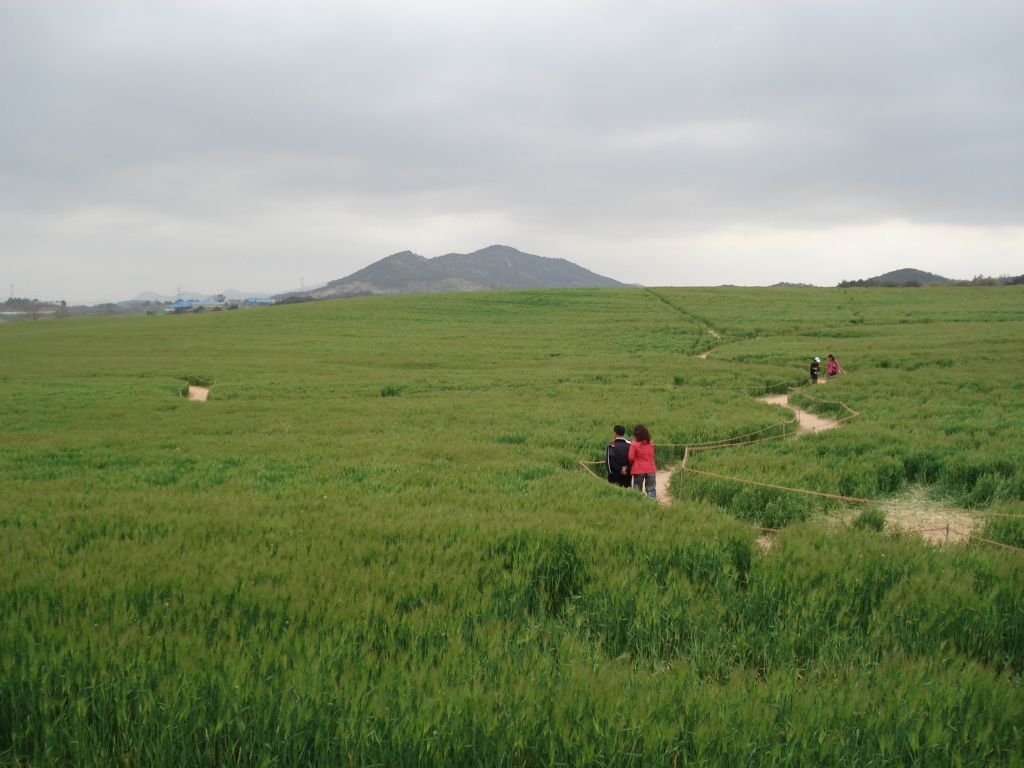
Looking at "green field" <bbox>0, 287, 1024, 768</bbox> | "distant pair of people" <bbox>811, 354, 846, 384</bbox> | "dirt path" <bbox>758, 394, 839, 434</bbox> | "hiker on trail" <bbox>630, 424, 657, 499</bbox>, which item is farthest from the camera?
"distant pair of people" <bbox>811, 354, 846, 384</bbox>

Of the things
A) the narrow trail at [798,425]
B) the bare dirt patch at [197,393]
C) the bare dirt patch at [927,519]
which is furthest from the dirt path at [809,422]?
the bare dirt patch at [197,393]

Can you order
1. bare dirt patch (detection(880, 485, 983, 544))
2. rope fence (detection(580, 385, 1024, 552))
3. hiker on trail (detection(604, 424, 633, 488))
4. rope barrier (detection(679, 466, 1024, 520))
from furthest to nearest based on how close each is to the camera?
hiker on trail (detection(604, 424, 633, 488))
rope barrier (detection(679, 466, 1024, 520))
bare dirt patch (detection(880, 485, 983, 544))
rope fence (detection(580, 385, 1024, 552))

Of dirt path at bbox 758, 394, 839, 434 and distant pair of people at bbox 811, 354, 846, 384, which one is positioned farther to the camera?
distant pair of people at bbox 811, 354, 846, 384

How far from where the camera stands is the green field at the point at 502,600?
373cm

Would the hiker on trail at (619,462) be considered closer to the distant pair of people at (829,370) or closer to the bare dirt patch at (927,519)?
the bare dirt patch at (927,519)

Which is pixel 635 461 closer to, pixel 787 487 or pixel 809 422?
pixel 787 487

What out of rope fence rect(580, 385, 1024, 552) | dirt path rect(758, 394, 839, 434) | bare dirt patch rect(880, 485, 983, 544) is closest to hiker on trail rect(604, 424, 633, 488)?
rope fence rect(580, 385, 1024, 552)

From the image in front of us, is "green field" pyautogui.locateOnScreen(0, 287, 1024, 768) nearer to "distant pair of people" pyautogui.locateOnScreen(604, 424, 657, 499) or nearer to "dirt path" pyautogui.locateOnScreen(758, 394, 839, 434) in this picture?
"distant pair of people" pyautogui.locateOnScreen(604, 424, 657, 499)

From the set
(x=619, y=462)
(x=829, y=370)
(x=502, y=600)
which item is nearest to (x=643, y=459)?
(x=619, y=462)

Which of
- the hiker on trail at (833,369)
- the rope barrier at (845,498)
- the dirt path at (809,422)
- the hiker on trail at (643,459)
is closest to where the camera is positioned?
the rope barrier at (845,498)

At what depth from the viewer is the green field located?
12.3ft

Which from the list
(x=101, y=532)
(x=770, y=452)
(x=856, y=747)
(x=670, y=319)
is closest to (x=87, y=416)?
(x=101, y=532)

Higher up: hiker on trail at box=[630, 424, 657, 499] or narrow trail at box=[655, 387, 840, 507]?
hiker on trail at box=[630, 424, 657, 499]

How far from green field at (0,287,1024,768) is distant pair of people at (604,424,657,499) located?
698 mm
